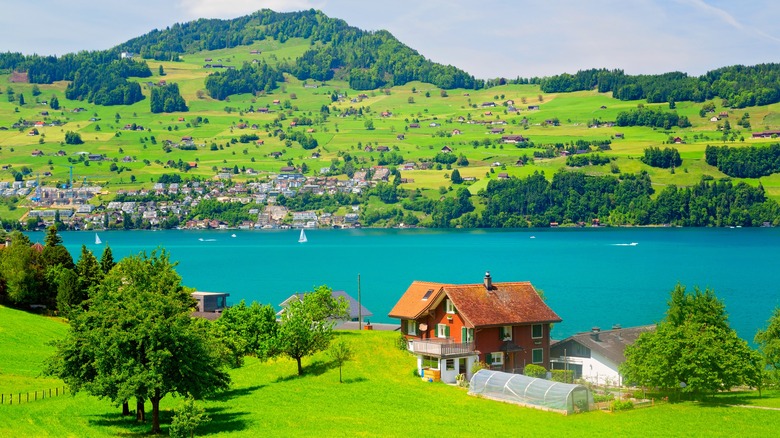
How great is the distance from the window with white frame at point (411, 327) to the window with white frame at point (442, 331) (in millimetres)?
1566

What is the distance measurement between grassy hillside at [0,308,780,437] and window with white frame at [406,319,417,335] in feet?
9.42

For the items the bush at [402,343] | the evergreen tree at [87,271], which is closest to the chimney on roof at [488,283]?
the bush at [402,343]

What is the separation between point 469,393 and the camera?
4678cm

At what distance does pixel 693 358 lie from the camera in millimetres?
44875

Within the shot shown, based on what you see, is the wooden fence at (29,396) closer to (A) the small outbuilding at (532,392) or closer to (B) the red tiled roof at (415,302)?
(B) the red tiled roof at (415,302)

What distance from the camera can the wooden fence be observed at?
44.9 m

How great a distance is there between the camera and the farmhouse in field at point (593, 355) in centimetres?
5416

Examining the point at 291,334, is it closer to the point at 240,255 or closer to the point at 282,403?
the point at 282,403

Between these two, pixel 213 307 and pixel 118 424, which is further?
pixel 213 307

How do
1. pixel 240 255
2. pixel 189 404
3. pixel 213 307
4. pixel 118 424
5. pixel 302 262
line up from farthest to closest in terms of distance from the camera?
pixel 240 255 < pixel 302 262 < pixel 213 307 < pixel 118 424 < pixel 189 404

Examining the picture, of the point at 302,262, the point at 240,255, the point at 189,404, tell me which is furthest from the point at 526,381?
the point at 240,255

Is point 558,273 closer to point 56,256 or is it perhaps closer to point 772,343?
point 56,256

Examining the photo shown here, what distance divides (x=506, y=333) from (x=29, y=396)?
23858 mm

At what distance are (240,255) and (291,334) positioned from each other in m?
140
